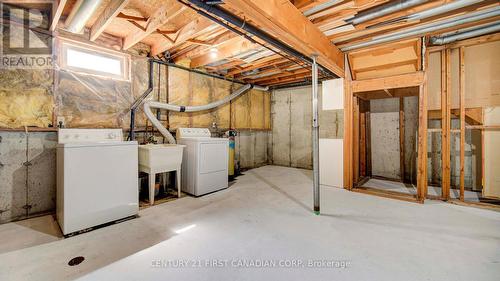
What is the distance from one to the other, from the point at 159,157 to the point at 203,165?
2.42 feet

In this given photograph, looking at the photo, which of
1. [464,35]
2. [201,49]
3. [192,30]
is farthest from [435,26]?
[201,49]

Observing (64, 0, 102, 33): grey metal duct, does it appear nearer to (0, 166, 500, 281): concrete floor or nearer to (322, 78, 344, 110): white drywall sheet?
(0, 166, 500, 281): concrete floor

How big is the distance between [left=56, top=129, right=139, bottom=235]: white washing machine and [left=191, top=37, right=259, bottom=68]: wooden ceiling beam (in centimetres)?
209

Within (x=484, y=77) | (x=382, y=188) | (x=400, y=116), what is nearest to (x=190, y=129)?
(x=382, y=188)

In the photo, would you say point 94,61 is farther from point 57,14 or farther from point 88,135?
point 88,135

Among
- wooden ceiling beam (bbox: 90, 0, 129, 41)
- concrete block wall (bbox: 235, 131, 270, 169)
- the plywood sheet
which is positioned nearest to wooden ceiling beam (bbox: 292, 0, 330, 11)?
wooden ceiling beam (bbox: 90, 0, 129, 41)

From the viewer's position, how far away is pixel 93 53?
3.10 meters

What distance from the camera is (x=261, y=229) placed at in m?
2.28

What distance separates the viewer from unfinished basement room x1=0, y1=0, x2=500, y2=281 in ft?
5.87

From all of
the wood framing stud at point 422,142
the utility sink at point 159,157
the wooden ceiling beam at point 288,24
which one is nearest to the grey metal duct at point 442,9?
the wooden ceiling beam at point 288,24

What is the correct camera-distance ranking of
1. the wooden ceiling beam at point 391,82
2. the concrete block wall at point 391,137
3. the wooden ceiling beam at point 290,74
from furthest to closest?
the wooden ceiling beam at point 290,74 < the concrete block wall at point 391,137 < the wooden ceiling beam at point 391,82

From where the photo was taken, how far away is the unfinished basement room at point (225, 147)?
1.79 metres

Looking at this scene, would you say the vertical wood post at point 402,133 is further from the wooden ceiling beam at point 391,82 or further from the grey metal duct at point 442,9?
the grey metal duct at point 442,9

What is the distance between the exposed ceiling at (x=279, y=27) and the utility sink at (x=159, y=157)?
1.58m
